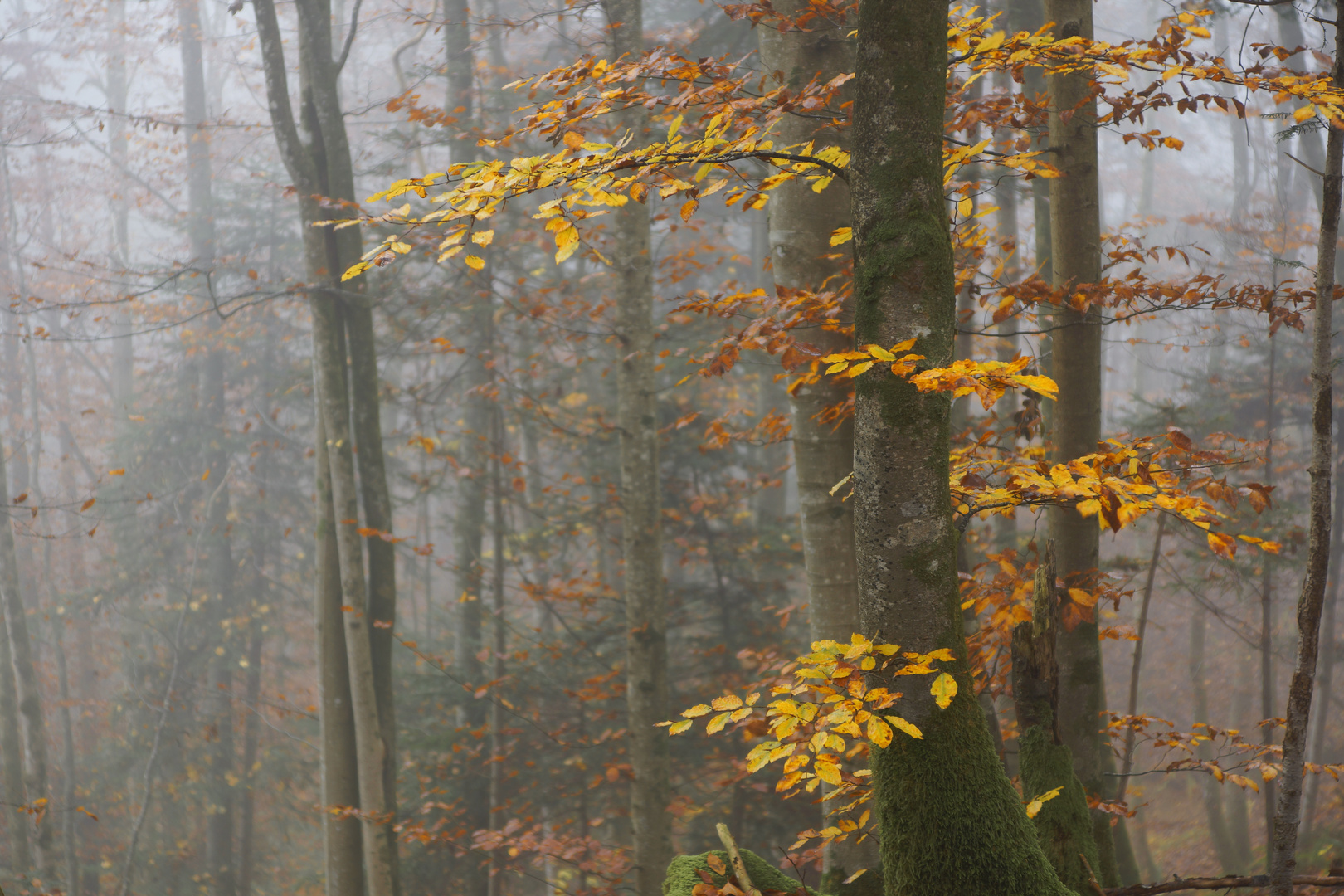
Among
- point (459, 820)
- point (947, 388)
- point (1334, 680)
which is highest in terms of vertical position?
point (947, 388)

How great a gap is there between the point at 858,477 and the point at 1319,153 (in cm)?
1191

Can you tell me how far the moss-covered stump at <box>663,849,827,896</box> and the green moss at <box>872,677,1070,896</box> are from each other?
751 millimetres

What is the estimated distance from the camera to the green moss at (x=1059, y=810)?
8.95ft

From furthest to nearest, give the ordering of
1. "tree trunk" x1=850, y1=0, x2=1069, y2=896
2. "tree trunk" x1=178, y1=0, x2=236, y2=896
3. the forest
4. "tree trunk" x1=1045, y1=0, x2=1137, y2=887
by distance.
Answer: "tree trunk" x1=178, y1=0, x2=236, y2=896 → "tree trunk" x1=1045, y1=0, x2=1137, y2=887 → the forest → "tree trunk" x1=850, y1=0, x2=1069, y2=896

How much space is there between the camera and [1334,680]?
13.3 m

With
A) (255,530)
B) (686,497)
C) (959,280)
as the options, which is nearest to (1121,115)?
(959,280)

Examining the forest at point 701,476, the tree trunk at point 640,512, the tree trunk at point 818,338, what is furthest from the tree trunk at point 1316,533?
the tree trunk at point 640,512

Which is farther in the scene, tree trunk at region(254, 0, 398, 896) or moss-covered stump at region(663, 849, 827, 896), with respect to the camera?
tree trunk at region(254, 0, 398, 896)

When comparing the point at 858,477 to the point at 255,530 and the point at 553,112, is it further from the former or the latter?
the point at 255,530

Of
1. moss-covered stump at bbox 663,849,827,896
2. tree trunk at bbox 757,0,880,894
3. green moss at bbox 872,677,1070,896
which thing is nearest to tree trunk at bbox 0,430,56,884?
moss-covered stump at bbox 663,849,827,896

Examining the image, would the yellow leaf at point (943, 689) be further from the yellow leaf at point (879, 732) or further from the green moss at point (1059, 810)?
the green moss at point (1059, 810)

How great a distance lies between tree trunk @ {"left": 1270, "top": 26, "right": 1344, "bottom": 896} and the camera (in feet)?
8.04

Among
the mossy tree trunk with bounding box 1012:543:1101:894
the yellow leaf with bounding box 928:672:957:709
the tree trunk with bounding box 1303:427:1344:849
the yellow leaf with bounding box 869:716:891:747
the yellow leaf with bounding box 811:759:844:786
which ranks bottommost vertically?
the tree trunk with bounding box 1303:427:1344:849

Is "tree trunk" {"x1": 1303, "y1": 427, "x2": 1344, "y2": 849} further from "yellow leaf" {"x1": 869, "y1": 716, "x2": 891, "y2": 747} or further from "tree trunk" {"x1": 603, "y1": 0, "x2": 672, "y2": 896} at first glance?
"yellow leaf" {"x1": 869, "y1": 716, "x2": 891, "y2": 747}
